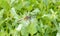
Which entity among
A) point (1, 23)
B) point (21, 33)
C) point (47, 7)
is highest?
point (47, 7)

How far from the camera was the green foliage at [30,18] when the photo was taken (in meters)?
1.34

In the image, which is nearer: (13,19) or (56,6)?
(13,19)

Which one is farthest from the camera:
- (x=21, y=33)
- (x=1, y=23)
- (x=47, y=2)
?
(x=47, y=2)

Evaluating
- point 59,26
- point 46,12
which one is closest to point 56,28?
point 59,26

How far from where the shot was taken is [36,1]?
1.61 metres

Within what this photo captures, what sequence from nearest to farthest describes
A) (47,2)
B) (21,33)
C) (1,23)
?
(21,33) < (1,23) < (47,2)

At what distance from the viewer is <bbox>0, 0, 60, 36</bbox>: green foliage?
4.40ft

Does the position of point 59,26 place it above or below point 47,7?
below

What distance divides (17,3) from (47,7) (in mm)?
239

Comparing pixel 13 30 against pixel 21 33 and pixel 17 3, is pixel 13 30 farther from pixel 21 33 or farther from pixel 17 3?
pixel 17 3

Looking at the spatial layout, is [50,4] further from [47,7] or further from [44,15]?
[44,15]

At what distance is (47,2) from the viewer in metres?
1.55

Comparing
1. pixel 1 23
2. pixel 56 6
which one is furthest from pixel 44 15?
pixel 1 23

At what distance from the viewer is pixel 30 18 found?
1362 mm
